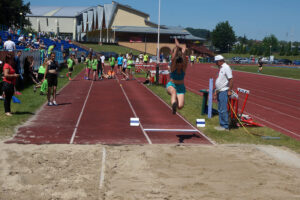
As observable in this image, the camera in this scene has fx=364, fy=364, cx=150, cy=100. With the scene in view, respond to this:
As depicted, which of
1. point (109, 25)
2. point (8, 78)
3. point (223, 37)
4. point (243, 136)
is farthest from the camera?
point (223, 37)

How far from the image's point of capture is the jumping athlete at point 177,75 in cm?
815

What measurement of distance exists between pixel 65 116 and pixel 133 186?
22.1 feet

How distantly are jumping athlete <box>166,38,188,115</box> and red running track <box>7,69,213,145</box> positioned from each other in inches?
38.9

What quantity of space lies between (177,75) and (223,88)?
2058mm

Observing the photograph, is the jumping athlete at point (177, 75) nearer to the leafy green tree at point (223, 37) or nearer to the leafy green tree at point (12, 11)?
the leafy green tree at point (12, 11)

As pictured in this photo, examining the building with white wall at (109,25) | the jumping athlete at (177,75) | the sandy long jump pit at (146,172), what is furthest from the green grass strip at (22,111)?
the building with white wall at (109,25)

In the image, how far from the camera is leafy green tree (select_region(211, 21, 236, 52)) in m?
145

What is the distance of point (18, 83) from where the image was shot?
17.6m

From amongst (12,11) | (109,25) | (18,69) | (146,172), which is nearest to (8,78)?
(18,69)

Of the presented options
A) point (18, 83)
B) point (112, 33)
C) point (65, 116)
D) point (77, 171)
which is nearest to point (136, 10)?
point (112, 33)

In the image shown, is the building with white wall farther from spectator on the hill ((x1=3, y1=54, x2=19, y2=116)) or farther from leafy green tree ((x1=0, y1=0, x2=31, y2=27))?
spectator on the hill ((x1=3, y1=54, x2=19, y2=116))

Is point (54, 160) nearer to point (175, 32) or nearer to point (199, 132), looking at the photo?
point (199, 132)

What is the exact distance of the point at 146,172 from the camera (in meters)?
6.06

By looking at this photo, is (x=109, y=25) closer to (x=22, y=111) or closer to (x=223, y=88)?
(x=22, y=111)
